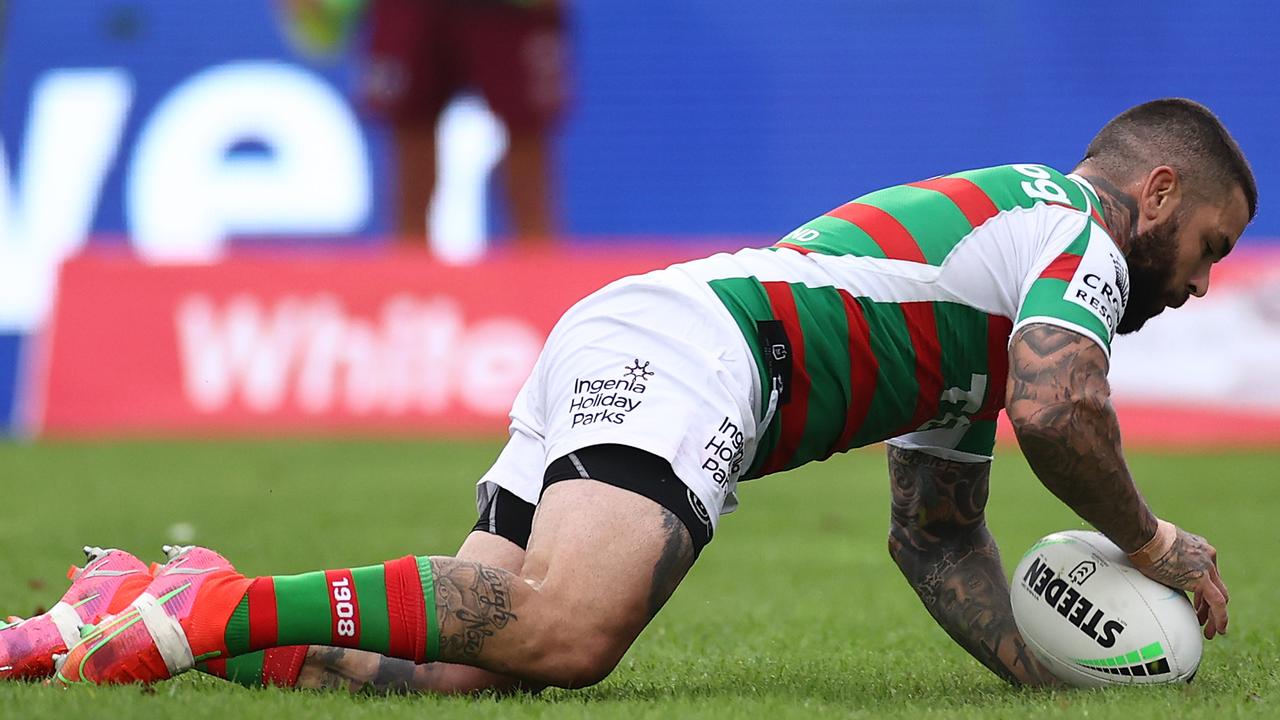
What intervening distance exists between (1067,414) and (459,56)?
13.2 metres

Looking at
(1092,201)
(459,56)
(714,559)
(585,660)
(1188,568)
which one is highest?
(459,56)

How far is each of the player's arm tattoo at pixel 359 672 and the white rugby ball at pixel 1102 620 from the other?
4.88ft

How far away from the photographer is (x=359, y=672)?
4195mm

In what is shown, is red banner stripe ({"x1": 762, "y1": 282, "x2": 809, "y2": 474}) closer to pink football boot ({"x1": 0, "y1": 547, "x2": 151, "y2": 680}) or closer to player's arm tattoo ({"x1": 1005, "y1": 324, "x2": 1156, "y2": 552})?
player's arm tattoo ({"x1": 1005, "y1": 324, "x2": 1156, "y2": 552})

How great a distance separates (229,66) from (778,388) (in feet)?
47.4

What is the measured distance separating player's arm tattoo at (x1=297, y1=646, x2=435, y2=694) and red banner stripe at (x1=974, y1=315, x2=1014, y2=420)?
1503 mm

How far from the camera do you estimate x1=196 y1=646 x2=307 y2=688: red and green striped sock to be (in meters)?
4.06

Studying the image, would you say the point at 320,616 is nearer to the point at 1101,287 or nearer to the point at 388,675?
the point at 388,675

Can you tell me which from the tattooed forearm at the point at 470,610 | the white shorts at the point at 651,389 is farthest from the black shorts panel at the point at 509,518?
the tattooed forearm at the point at 470,610

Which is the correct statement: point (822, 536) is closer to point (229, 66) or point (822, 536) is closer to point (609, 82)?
point (609, 82)

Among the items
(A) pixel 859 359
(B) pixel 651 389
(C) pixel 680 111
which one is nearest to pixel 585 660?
(B) pixel 651 389

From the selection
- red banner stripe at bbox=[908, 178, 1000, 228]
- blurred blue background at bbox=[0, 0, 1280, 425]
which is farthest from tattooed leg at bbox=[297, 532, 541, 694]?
blurred blue background at bbox=[0, 0, 1280, 425]

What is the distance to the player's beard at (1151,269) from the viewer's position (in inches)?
170

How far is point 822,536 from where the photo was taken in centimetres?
820
